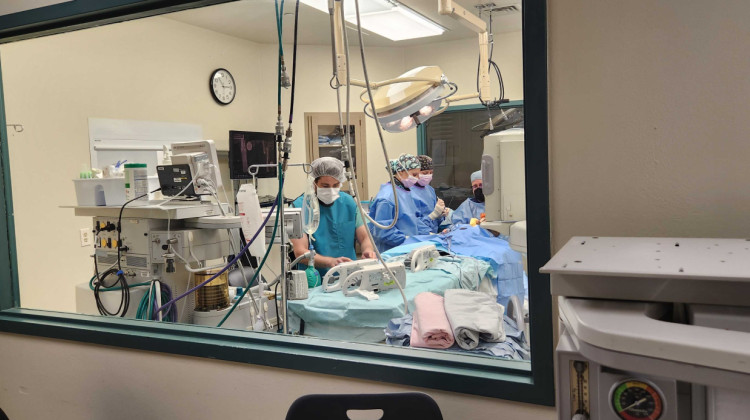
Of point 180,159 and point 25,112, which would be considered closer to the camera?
point 180,159

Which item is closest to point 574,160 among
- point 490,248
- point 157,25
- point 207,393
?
point 207,393

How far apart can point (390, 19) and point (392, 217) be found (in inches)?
59.1

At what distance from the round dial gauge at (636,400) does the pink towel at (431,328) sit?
3.10 ft

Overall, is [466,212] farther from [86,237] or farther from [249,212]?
[86,237]

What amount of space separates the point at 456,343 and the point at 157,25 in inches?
144

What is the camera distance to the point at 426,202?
416cm

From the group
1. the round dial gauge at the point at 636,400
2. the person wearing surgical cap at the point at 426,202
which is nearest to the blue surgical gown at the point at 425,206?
the person wearing surgical cap at the point at 426,202

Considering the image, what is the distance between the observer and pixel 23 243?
3.12m

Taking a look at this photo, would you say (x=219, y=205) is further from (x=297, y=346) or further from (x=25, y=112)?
(x=25, y=112)

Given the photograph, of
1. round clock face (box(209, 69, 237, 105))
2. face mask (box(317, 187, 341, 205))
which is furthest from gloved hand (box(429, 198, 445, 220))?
round clock face (box(209, 69, 237, 105))

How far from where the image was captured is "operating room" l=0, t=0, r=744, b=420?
1.24 metres

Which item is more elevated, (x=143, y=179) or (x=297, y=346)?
(x=143, y=179)

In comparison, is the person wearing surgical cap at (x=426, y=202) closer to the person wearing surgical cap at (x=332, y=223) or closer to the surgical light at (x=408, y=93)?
the person wearing surgical cap at (x=332, y=223)

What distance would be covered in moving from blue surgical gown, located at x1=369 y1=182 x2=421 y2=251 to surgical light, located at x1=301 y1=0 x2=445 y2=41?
1.26 m
